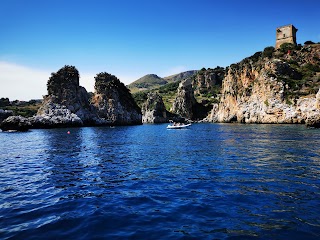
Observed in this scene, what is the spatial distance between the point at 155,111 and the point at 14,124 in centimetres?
9630

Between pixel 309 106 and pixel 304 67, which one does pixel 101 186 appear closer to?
pixel 309 106

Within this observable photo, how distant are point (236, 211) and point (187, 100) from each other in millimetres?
174125

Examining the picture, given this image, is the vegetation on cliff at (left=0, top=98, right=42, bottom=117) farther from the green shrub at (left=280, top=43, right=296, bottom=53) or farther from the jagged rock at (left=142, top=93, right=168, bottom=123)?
the green shrub at (left=280, top=43, right=296, bottom=53)

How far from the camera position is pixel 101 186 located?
16406mm

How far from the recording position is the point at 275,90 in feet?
322

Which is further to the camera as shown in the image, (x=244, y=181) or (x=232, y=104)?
(x=232, y=104)

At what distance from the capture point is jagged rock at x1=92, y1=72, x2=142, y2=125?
11775 cm

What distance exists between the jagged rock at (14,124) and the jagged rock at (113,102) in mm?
39733

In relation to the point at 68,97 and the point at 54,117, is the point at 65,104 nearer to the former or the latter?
the point at 68,97

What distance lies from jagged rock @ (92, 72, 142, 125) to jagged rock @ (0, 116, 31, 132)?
39.7 meters

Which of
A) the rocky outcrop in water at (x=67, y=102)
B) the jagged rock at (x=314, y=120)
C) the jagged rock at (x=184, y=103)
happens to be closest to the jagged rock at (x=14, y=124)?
the rocky outcrop in water at (x=67, y=102)

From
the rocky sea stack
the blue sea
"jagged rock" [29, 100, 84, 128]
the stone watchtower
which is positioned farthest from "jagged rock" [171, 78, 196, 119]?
the blue sea

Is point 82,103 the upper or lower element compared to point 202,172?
upper

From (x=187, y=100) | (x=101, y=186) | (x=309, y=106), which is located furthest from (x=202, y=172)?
(x=187, y=100)
